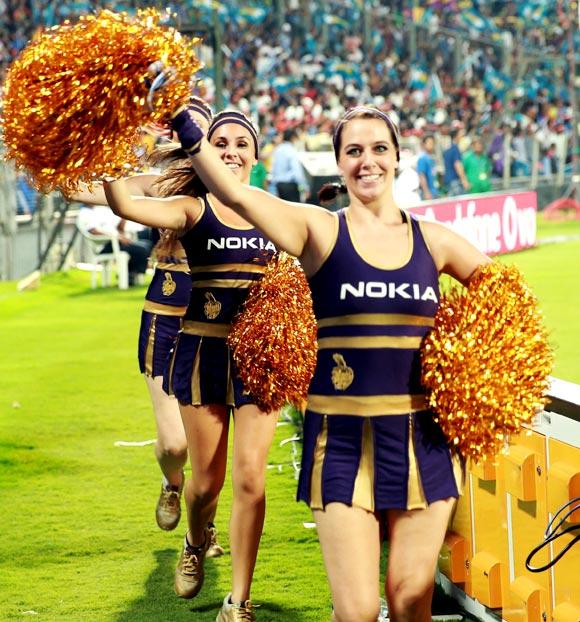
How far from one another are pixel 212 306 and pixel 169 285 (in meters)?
1.13

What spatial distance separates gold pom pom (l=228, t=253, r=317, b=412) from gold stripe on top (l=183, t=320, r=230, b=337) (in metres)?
0.16

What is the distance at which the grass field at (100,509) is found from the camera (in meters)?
5.13

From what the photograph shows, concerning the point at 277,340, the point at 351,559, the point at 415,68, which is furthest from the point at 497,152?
the point at 351,559

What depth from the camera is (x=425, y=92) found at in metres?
32.9

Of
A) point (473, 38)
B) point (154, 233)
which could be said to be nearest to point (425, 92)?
point (473, 38)

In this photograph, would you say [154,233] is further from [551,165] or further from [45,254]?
[551,165]

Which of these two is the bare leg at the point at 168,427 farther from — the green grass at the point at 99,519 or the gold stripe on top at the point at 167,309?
the green grass at the point at 99,519

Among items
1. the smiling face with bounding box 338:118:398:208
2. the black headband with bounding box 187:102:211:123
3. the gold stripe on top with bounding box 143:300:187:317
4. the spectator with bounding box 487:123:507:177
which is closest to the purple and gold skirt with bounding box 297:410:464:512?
the smiling face with bounding box 338:118:398:208

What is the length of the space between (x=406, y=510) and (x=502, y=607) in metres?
1.15

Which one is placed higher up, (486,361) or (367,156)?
(367,156)

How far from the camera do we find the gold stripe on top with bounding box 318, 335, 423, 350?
3424 mm

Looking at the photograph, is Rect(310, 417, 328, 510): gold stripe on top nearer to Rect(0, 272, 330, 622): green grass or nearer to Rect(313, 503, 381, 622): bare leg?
Rect(313, 503, 381, 622): bare leg

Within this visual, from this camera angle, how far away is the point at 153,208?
4.45 m

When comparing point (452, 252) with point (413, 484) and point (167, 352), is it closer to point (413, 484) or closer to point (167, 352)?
point (413, 484)
